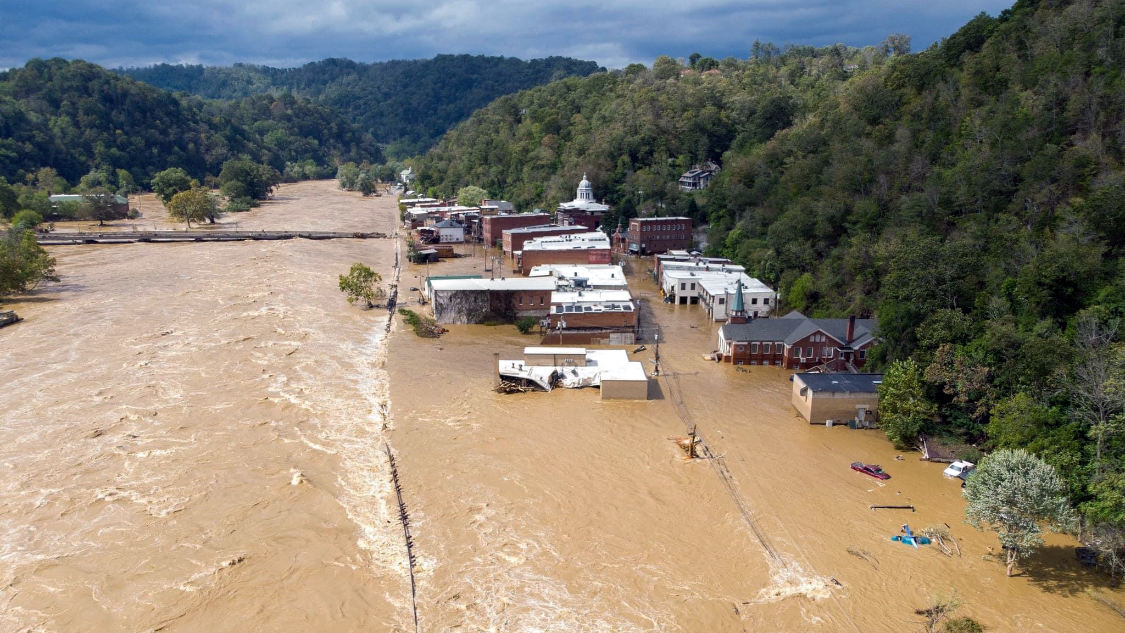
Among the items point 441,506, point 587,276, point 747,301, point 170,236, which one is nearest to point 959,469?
point 441,506

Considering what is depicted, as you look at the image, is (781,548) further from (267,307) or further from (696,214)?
(696,214)

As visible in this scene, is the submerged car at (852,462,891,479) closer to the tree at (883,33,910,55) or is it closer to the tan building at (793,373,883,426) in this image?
the tan building at (793,373,883,426)

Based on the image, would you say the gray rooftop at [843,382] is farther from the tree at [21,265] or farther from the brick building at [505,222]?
the brick building at [505,222]

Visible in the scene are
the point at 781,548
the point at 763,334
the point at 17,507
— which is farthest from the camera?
the point at 763,334

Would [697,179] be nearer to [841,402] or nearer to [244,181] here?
[841,402]

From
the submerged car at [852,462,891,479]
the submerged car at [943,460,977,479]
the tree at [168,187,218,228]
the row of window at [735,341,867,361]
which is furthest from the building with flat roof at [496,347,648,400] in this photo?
the tree at [168,187,218,228]

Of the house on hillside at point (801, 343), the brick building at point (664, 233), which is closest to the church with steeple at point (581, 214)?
the brick building at point (664, 233)

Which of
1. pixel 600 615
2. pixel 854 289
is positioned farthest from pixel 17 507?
pixel 854 289
